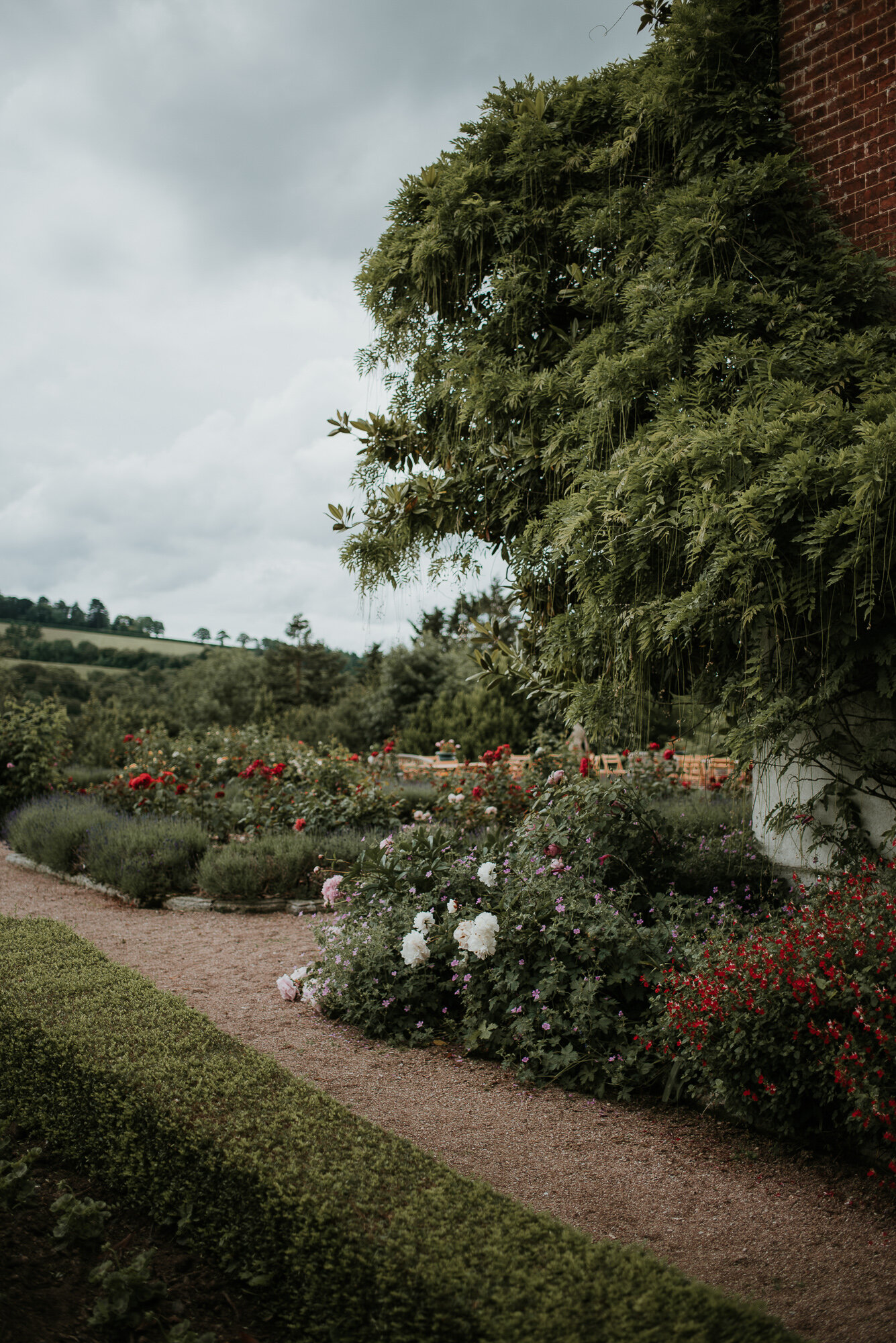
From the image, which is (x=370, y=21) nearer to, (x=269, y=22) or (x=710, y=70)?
(x=269, y=22)

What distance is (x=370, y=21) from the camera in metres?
5.90

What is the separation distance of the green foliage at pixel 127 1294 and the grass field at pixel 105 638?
98.3 feet

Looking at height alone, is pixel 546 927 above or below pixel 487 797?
below

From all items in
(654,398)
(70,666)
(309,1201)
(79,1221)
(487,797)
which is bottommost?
(79,1221)

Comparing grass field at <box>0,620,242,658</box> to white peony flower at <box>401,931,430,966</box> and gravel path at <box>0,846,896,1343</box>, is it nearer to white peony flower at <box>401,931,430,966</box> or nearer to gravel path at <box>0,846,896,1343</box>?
white peony flower at <box>401,931,430,966</box>

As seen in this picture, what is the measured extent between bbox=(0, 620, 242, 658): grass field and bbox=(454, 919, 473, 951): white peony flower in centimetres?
2887

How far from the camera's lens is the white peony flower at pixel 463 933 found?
3795 millimetres

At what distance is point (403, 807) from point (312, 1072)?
5507 mm

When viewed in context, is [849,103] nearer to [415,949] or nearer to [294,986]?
[415,949]

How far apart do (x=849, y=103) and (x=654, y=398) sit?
2.07 meters

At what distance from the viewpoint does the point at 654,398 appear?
177 inches

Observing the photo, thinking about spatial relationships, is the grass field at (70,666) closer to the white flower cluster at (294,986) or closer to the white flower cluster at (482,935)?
the white flower cluster at (294,986)

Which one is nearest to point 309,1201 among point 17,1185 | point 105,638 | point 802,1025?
point 17,1185

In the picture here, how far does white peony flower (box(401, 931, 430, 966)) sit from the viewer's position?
3947mm
